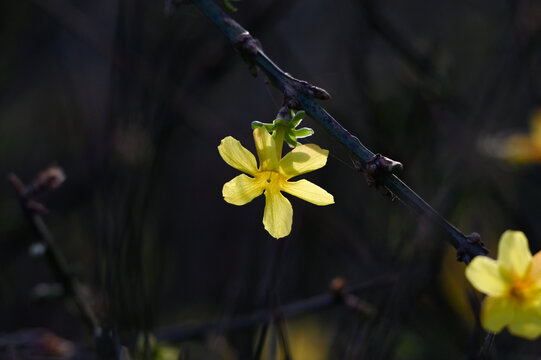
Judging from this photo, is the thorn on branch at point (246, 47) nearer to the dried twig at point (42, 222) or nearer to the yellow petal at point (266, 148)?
the yellow petal at point (266, 148)

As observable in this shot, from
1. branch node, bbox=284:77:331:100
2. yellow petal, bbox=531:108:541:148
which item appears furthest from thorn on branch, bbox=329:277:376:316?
yellow petal, bbox=531:108:541:148

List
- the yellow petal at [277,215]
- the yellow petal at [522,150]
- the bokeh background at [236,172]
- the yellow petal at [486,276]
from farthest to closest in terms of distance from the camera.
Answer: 1. the yellow petal at [522,150]
2. the bokeh background at [236,172]
3. the yellow petal at [277,215]
4. the yellow petal at [486,276]

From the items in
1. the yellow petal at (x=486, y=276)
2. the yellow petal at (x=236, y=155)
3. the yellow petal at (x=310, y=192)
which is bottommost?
the yellow petal at (x=486, y=276)

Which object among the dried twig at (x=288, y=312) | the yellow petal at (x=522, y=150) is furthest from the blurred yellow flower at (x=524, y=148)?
the dried twig at (x=288, y=312)

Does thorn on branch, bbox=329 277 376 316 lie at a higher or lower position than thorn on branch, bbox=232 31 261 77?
lower

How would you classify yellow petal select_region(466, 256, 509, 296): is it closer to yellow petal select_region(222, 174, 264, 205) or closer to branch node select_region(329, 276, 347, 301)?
yellow petal select_region(222, 174, 264, 205)

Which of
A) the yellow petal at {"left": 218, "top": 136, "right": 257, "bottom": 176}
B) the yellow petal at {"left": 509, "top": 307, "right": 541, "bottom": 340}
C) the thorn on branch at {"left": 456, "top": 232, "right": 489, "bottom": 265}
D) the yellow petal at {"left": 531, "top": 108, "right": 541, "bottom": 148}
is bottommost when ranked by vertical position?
the yellow petal at {"left": 509, "top": 307, "right": 541, "bottom": 340}

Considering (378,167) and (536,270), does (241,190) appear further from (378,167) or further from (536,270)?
(536,270)
